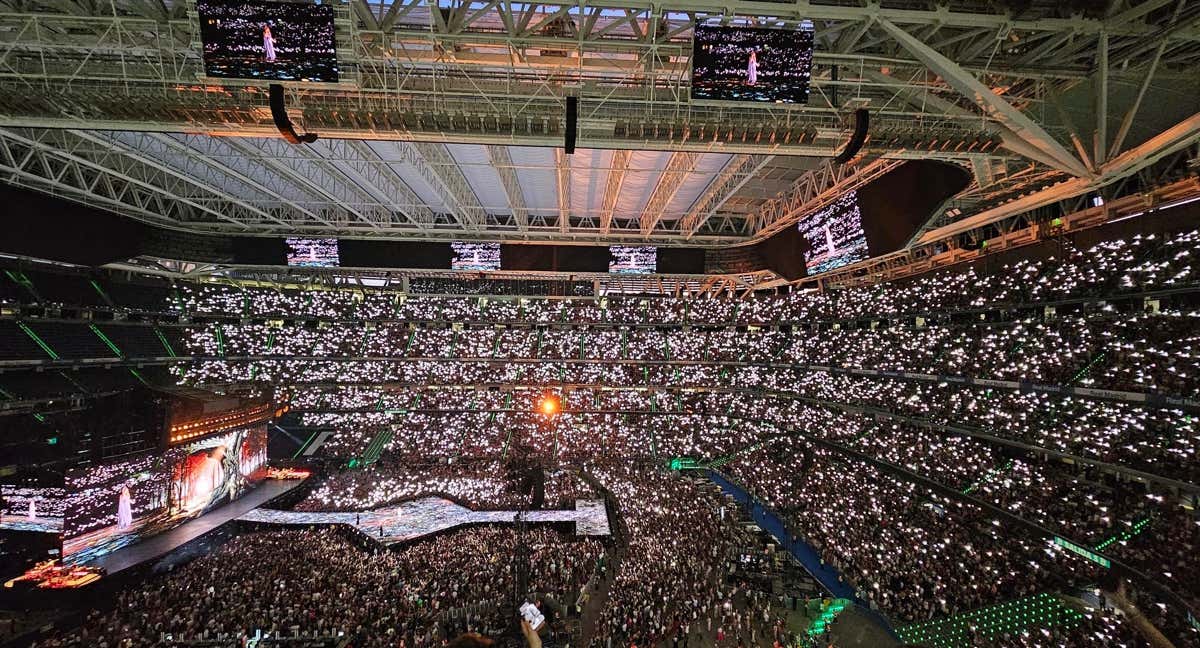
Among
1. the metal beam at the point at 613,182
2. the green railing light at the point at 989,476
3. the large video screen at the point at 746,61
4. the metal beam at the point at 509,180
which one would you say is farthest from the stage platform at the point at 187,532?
the green railing light at the point at 989,476

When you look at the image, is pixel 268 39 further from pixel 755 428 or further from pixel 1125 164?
pixel 755 428

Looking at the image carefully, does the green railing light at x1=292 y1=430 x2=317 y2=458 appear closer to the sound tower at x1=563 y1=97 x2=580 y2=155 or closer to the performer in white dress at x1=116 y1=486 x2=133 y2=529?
the performer in white dress at x1=116 y1=486 x2=133 y2=529

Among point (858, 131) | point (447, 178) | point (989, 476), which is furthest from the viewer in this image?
point (447, 178)

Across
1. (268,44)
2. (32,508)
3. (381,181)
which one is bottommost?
(32,508)

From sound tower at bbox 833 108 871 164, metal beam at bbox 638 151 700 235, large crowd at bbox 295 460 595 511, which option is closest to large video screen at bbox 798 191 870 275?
metal beam at bbox 638 151 700 235

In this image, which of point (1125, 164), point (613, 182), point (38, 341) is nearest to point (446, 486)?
point (613, 182)

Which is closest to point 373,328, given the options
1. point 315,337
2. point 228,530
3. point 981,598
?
point 315,337

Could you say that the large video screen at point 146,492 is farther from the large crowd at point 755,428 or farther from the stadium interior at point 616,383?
the large crowd at point 755,428
